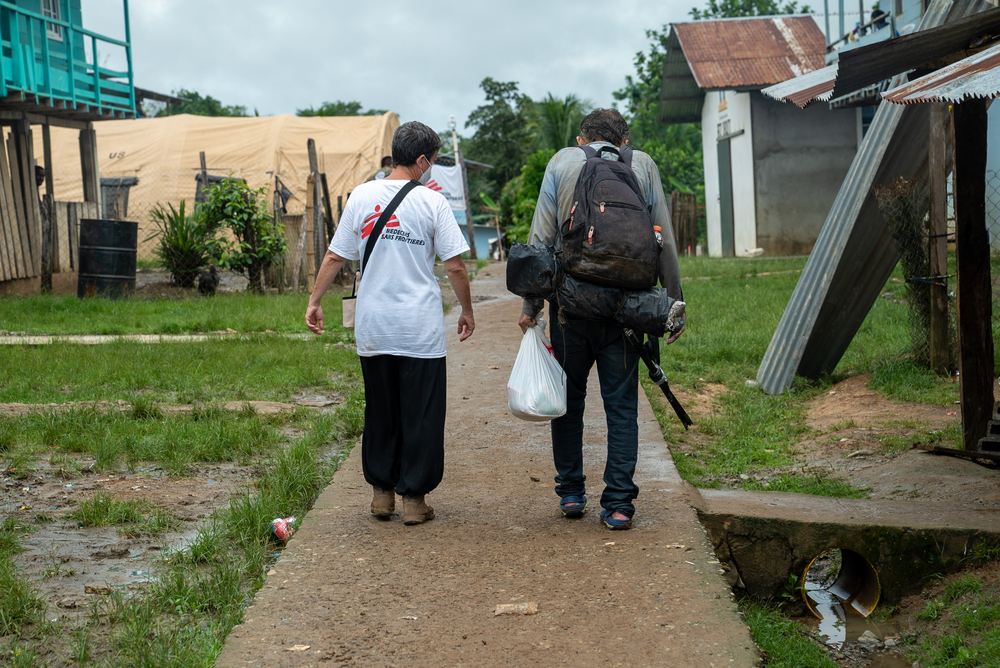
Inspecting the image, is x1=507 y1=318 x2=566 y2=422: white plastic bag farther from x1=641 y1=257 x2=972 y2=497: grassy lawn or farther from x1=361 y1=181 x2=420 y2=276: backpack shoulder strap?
x1=641 y1=257 x2=972 y2=497: grassy lawn

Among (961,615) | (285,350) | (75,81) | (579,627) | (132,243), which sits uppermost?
(75,81)

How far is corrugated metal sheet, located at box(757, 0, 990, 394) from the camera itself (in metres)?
6.64

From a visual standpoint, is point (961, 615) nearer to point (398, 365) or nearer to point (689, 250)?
point (398, 365)

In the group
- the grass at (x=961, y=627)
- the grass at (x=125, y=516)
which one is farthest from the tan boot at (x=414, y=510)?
the grass at (x=961, y=627)

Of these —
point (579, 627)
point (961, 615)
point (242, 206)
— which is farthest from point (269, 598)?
point (242, 206)

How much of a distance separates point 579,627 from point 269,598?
107 cm

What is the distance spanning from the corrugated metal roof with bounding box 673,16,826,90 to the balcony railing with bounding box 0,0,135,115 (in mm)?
12515

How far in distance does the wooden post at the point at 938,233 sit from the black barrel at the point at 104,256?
10611 millimetres

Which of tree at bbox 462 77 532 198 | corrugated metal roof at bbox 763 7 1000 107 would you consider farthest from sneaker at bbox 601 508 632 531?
tree at bbox 462 77 532 198

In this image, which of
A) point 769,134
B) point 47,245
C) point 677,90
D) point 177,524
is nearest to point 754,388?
point 177,524

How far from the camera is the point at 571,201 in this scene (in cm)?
365

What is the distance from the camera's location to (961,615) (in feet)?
10.9

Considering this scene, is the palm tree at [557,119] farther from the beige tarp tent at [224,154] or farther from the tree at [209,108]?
the tree at [209,108]

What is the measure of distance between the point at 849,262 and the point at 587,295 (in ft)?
13.0
